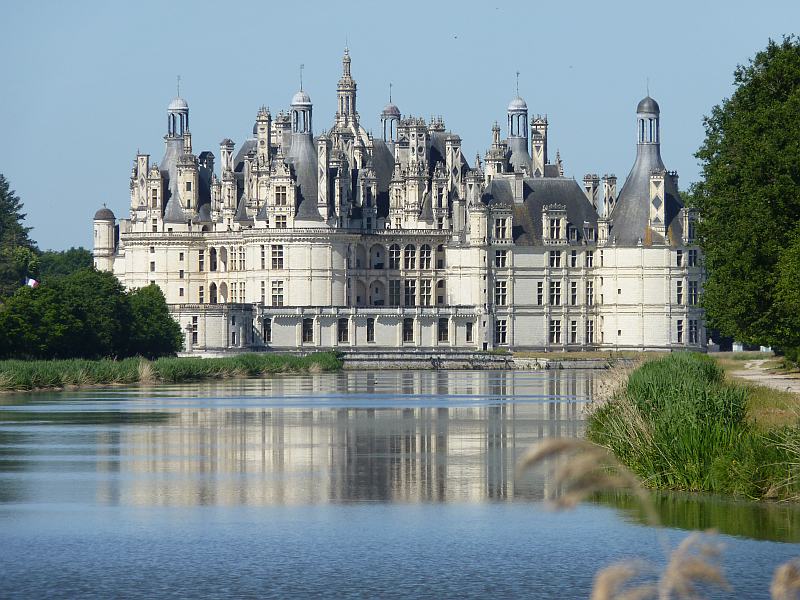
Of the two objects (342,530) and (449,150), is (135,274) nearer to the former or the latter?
(449,150)

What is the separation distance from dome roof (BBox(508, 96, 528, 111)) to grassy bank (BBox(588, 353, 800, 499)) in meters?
94.4

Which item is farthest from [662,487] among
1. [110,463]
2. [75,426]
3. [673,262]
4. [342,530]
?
[673,262]

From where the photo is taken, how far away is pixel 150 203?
11444 centimetres

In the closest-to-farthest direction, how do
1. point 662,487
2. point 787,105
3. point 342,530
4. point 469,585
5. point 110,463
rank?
1. point 469,585
2. point 342,530
3. point 662,487
4. point 110,463
5. point 787,105

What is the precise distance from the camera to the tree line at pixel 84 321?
66125 millimetres

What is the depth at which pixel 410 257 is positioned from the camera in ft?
368

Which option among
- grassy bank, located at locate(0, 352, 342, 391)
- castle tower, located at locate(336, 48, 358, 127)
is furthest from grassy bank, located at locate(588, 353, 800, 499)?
castle tower, located at locate(336, 48, 358, 127)

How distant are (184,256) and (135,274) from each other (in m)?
3.75

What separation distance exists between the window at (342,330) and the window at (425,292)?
764 cm

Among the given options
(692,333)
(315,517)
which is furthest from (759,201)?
(692,333)

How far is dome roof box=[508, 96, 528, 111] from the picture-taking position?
12012 cm

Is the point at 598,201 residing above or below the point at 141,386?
above

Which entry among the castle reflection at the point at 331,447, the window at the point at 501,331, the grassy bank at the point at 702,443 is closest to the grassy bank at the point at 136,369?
the castle reflection at the point at 331,447

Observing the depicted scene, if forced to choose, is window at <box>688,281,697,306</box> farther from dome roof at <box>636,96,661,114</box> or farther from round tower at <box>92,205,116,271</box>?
round tower at <box>92,205,116,271</box>
